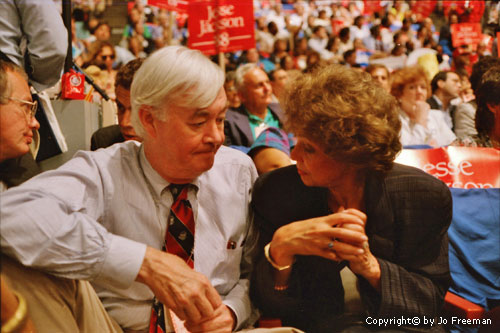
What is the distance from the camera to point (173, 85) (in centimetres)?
129

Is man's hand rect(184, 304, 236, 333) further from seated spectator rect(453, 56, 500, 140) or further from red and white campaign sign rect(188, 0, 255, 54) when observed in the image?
red and white campaign sign rect(188, 0, 255, 54)

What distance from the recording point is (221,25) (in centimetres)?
347

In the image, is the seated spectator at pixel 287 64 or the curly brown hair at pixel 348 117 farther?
the seated spectator at pixel 287 64

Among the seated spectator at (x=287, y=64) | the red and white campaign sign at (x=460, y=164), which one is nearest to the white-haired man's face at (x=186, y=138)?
the red and white campaign sign at (x=460, y=164)

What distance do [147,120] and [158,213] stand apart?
0.28 m

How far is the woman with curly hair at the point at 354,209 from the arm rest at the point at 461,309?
0.18 m

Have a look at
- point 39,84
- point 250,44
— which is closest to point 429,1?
point 250,44

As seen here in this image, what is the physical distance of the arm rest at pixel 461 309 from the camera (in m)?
1.55

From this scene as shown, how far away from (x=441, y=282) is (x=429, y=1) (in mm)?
8803

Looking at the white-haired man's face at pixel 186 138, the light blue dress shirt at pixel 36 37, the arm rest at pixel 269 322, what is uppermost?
the light blue dress shirt at pixel 36 37

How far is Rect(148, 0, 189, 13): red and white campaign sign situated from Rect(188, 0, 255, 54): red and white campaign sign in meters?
0.20

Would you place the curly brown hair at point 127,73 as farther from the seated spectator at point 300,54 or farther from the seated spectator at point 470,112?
the seated spectator at point 300,54

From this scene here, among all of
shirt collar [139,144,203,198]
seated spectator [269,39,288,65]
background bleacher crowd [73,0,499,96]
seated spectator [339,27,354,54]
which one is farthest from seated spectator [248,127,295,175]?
seated spectator [339,27,354,54]

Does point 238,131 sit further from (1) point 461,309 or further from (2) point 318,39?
(2) point 318,39
